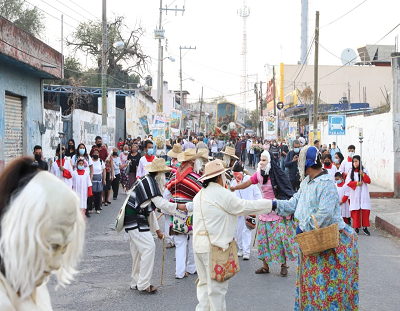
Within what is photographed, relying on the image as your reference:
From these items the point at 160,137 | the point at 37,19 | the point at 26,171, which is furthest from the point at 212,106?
the point at 26,171

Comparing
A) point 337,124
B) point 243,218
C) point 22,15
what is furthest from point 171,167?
point 22,15

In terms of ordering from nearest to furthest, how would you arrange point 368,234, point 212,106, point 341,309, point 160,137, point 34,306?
point 34,306, point 341,309, point 368,234, point 160,137, point 212,106

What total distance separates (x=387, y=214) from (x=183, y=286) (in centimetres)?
799

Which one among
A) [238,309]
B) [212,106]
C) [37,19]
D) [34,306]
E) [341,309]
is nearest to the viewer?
[34,306]

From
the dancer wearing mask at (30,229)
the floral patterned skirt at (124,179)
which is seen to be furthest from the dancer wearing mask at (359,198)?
the dancer wearing mask at (30,229)

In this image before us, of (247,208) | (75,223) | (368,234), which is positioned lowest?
(368,234)

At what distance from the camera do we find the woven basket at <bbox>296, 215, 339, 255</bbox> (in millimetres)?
4578

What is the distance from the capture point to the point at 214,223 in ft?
17.0

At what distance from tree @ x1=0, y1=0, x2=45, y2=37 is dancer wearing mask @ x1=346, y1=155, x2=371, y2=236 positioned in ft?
99.1

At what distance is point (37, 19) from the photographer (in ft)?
125

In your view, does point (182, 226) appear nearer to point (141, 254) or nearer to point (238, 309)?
point (141, 254)

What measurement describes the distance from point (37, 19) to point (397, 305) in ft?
122

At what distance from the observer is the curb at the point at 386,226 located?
11.0 metres

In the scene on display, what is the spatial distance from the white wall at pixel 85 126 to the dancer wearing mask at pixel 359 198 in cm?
1565
